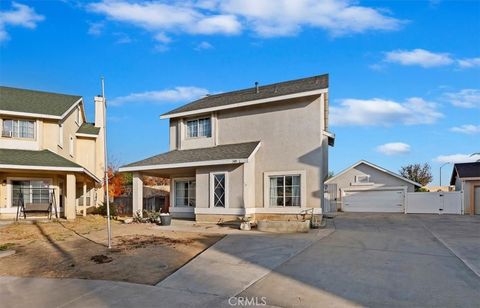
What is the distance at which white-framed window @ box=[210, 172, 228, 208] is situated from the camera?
1706 cm

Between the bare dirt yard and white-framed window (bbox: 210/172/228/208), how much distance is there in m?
2.99

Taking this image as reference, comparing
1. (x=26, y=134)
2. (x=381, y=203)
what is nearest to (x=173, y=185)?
(x=26, y=134)

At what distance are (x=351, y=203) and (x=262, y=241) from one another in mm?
20827

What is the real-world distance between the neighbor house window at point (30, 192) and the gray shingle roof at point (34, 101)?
389 cm

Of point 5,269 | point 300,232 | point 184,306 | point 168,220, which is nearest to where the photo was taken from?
point 184,306

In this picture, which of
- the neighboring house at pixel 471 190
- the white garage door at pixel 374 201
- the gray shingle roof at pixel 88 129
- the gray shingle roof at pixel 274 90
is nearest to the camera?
the gray shingle roof at pixel 274 90

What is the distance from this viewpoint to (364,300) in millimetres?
6348

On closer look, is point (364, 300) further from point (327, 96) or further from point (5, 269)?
point (327, 96)

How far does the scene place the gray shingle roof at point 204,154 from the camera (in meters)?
17.1

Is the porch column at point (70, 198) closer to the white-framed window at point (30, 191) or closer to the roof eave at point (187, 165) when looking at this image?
the white-framed window at point (30, 191)

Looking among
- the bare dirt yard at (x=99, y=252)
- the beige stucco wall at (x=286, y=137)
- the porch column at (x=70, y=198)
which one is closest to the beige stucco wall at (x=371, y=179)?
the beige stucco wall at (x=286, y=137)

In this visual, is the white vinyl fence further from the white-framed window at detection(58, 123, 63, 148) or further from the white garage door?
the white-framed window at detection(58, 123, 63, 148)

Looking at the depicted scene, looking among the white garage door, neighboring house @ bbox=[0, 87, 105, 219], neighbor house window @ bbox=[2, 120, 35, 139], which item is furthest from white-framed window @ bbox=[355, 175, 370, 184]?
neighbor house window @ bbox=[2, 120, 35, 139]

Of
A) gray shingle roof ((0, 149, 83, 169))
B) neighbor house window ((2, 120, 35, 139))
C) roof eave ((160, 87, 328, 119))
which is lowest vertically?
gray shingle roof ((0, 149, 83, 169))
